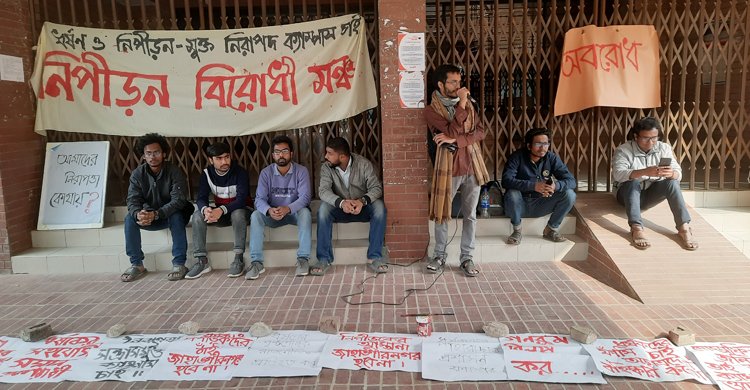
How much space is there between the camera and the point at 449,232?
18.9 ft

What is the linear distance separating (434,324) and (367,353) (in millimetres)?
729

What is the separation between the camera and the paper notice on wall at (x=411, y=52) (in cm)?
520

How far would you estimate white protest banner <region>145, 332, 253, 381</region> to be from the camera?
3.27 meters

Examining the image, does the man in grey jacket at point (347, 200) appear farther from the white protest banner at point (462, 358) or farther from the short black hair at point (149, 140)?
the short black hair at point (149, 140)

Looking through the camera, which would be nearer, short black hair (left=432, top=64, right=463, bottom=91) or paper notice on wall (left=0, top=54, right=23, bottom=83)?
short black hair (left=432, top=64, right=463, bottom=91)

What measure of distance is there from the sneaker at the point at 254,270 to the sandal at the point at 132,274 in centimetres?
118

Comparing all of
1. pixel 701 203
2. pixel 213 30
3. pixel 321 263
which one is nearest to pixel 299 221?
pixel 321 263

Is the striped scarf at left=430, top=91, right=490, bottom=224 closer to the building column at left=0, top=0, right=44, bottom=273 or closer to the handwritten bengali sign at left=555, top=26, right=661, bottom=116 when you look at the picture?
the handwritten bengali sign at left=555, top=26, right=661, bottom=116

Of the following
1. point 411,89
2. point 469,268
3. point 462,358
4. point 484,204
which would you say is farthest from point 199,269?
point 484,204

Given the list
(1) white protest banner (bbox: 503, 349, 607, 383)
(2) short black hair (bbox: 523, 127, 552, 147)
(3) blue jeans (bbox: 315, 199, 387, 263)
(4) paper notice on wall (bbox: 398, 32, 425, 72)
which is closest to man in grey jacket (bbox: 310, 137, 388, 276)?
(3) blue jeans (bbox: 315, 199, 387, 263)

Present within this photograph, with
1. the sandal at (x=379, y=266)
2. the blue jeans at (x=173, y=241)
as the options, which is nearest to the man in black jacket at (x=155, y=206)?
the blue jeans at (x=173, y=241)

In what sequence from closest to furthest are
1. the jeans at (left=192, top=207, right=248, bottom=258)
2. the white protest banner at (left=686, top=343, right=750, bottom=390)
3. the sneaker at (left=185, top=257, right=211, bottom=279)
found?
the white protest banner at (left=686, top=343, right=750, bottom=390) → the sneaker at (left=185, top=257, right=211, bottom=279) → the jeans at (left=192, top=207, right=248, bottom=258)

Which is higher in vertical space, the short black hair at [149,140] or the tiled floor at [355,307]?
the short black hair at [149,140]

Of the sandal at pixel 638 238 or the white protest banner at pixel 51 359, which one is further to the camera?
the sandal at pixel 638 238
